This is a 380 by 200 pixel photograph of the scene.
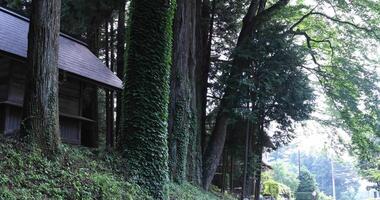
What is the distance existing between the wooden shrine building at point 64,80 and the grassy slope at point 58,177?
3.00 m

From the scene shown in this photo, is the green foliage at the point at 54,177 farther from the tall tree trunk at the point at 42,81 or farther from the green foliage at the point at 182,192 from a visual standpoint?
the green foliage at the point at 182,192

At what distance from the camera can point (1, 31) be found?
37.3 ft

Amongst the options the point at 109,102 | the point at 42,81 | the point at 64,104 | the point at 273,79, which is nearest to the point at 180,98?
the point at 64,104

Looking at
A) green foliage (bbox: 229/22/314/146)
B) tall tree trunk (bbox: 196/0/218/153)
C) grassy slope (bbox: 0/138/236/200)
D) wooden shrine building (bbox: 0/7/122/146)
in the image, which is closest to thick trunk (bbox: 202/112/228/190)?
tall tree trunk (bbox: 196/0/218/153)

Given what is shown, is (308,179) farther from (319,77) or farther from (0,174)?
(0,174)

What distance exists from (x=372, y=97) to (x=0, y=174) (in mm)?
16322

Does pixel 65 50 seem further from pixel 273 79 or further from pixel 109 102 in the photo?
pixel 273 79

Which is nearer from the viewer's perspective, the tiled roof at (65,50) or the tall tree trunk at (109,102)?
the tiled roof at (65,50)

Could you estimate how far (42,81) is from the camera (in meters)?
6.26

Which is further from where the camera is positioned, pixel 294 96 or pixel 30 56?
pixel 294 96

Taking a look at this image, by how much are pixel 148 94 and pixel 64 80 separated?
402 centimetres

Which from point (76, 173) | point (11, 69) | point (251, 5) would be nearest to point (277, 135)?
point (251, 5)

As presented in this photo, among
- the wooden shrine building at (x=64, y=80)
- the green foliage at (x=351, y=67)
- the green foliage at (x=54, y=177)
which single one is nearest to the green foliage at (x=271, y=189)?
the green foliage at (x=351, y=67)

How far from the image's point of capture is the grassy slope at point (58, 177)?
5.25 m
